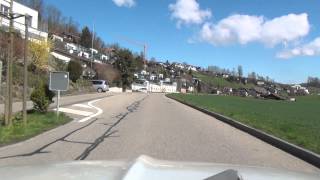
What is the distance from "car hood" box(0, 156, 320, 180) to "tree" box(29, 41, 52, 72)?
5534 cm

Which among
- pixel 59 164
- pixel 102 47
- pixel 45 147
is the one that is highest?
pixel 102 47

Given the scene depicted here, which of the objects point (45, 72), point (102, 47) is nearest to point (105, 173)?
point (45, 72)

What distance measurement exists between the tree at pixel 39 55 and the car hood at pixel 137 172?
55335 millimetres

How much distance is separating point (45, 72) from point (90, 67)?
170 ft

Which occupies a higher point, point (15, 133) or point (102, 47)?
point (102, 47)

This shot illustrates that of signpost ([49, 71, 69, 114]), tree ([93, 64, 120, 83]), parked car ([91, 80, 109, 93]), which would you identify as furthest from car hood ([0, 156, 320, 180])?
tree ([93, 64, 120, 83])

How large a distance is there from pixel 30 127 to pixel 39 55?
43.3 m

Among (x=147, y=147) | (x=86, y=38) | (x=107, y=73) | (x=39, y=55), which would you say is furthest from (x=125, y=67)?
(x=147, y=147)

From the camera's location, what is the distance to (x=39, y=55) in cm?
6253

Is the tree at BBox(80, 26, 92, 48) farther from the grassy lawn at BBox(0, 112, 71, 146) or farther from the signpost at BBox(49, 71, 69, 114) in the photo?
the grassy lawn at BBox(0, 112, 71, 146)

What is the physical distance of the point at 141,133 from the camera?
1992cm

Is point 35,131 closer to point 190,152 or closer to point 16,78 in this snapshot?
point 190,152

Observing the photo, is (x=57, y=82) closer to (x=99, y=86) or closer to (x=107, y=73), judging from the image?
(x=99, y=86)

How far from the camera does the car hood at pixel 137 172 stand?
413cm
